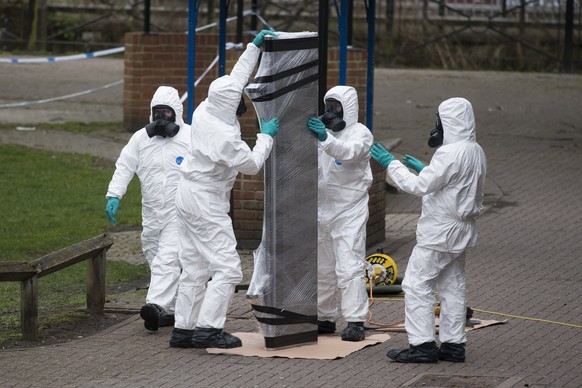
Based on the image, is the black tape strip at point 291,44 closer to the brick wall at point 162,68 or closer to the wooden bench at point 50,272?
the wooden bench at point 50,272

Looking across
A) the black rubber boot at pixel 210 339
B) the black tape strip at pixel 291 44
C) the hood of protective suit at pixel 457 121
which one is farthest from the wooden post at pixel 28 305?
the hood of protective suit at pixel 457 121

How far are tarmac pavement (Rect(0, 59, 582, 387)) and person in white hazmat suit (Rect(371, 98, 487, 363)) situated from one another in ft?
0.59

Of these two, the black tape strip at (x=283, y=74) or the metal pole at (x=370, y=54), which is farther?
the metal pole at (x=370, y=54)

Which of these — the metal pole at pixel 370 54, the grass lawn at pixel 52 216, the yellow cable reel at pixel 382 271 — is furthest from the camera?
the metal pole at pixel 370 54

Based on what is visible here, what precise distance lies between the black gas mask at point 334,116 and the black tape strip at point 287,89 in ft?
1.11

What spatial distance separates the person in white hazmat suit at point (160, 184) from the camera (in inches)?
356

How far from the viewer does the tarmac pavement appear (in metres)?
7.73

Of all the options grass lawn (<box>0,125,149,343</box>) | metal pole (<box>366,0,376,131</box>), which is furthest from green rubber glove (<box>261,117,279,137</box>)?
metal pole (<box>366,0,376,131</box>)

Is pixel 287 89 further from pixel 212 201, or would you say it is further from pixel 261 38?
pixel 212 201

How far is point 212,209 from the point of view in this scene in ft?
27.5

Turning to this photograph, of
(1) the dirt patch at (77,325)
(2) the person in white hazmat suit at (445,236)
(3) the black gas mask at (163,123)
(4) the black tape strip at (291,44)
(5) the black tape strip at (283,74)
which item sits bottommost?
(1) the dirt patch at (77,325)

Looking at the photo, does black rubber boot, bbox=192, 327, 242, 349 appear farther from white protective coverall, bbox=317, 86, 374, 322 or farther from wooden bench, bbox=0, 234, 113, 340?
wooden bench, bbox=0, 234, 113, 340

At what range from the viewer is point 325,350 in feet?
27.7

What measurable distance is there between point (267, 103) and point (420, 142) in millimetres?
9630
